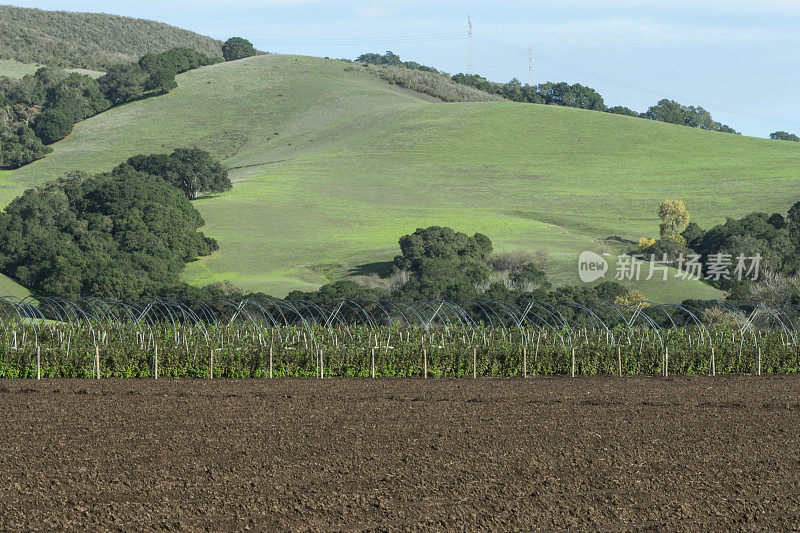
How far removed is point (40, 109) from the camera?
89062 mm

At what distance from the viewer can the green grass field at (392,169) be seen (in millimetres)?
51562

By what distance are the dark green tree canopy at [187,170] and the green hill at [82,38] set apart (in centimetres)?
5496

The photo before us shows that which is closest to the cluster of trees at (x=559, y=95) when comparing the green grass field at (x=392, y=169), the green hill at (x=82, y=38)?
the green grass field at (x=392, y=169)

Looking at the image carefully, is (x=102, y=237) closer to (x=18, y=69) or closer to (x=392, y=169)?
(x=392, y=169)

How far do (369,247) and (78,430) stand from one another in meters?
40.1

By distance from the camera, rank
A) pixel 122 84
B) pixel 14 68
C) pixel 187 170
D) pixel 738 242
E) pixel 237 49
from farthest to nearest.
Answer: pixel 237 49
pixel 14 68
pixel 122 84
pixel 187 170
pixel 738 242

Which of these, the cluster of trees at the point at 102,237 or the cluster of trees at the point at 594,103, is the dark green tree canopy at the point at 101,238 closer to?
the cluster of trees at the point at 102,237

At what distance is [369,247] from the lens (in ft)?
165

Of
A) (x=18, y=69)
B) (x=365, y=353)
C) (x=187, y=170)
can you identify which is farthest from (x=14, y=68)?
(x=365, y=353)

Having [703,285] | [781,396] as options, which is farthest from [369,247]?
[781,396]

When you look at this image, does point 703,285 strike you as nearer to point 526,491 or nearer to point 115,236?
point 115,236

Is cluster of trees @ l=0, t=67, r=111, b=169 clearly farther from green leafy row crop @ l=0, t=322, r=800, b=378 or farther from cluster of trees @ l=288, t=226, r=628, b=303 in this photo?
green leafy row crop @ l=0, t=322, r=800, b=378

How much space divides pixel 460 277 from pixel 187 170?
30.0 meters

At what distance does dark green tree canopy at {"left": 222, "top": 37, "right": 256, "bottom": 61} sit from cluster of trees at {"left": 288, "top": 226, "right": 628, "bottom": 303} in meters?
86.1
